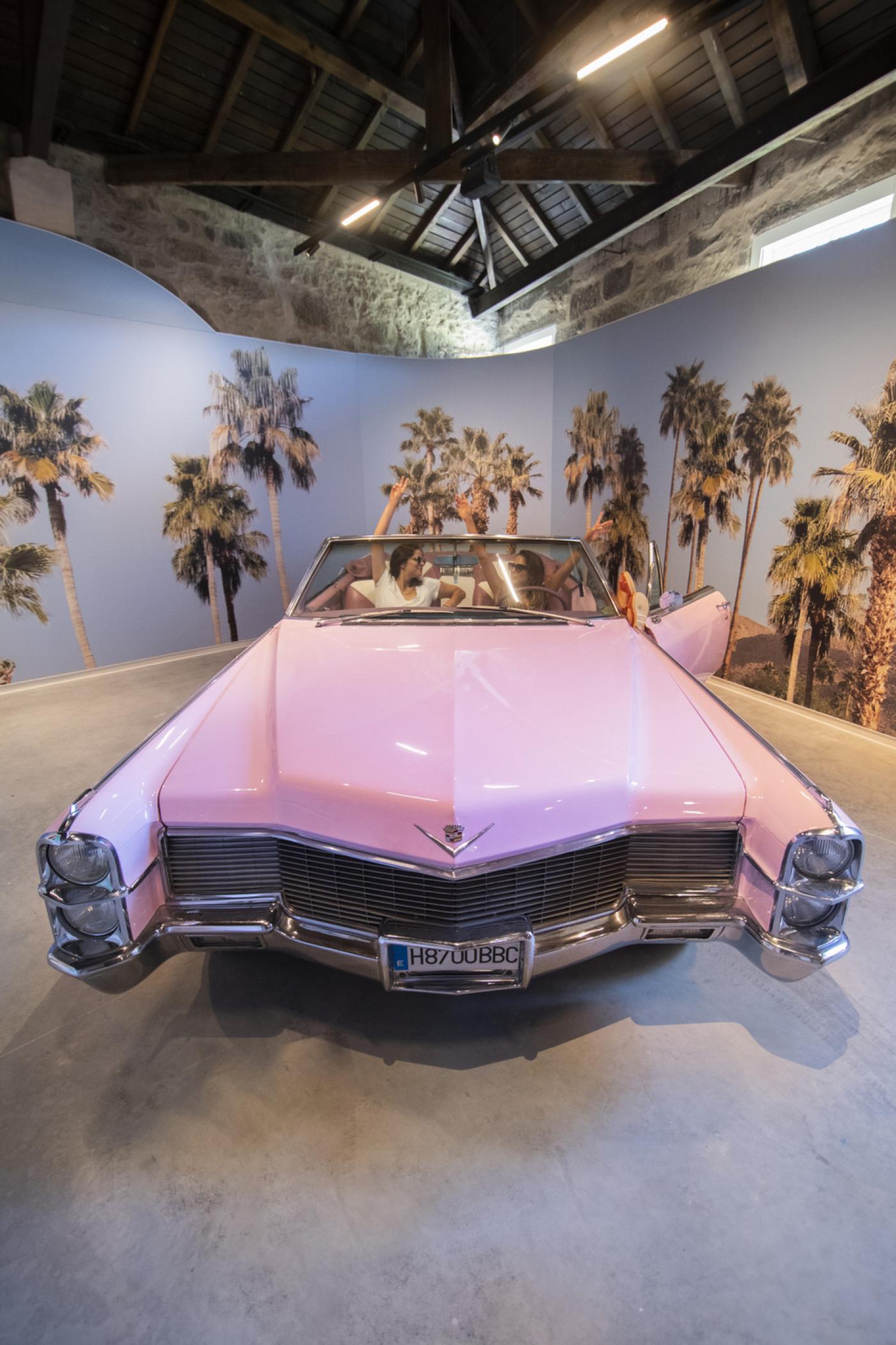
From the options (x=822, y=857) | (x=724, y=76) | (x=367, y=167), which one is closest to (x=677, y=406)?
(x=724, y=76)

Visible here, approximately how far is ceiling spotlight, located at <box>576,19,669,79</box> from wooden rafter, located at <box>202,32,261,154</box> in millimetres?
3745

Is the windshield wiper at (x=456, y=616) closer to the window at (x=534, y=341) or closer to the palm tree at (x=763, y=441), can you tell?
the palm tree at (x=763, y=441)

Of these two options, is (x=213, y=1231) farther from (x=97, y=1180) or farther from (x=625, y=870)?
(x=625, y=870)

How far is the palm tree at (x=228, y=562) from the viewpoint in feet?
21.8

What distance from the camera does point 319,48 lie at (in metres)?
5.82

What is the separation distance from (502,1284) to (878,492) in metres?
4.68

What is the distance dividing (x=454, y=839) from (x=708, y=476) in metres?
5.11

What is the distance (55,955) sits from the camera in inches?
62.4

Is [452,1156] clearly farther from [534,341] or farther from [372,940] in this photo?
[534,341]

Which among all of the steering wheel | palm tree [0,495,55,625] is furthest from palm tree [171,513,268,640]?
the steering wheel

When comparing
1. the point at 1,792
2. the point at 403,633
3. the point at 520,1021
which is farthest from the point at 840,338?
the point at 1,792

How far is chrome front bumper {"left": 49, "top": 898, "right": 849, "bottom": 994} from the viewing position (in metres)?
1.56

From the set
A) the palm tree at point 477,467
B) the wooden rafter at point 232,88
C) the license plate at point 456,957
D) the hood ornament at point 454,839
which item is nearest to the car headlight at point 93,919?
the license plate at point 456,957

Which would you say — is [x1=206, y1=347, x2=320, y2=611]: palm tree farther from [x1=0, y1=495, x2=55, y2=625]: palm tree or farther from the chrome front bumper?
the chrome front bumper
